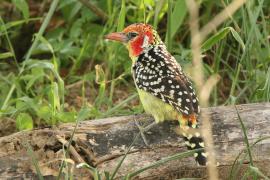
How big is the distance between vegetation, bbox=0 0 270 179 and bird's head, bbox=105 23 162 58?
0.51ft

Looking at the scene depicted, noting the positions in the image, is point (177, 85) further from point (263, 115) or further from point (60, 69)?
point (60, 69)

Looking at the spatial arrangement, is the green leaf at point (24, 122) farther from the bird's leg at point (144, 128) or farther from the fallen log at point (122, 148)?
the bird's leg at point (144, 128)

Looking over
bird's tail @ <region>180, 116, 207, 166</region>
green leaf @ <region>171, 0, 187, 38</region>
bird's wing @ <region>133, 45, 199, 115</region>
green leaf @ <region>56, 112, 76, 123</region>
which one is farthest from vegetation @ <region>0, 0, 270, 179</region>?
bird's tail @ <region>180, 116, 207, 166</region>

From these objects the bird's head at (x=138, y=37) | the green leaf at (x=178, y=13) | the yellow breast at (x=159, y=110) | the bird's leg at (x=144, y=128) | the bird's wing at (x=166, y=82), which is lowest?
the bird's leg at (x=144, y=128)

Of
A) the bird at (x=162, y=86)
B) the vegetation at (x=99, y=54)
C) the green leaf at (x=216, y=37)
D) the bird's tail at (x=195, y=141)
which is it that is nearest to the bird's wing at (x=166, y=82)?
the bird at (x=162, y=86)

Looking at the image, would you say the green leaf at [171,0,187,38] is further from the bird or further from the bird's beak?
the bird's beak

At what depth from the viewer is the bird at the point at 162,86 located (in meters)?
3.89

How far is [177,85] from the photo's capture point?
4.04 metres

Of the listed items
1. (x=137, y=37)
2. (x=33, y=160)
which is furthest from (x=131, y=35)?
(x=33, y=160)

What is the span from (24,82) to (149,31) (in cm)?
140

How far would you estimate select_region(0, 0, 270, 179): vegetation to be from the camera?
4.96 metres

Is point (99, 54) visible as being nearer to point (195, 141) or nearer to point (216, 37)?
point (216, 37)

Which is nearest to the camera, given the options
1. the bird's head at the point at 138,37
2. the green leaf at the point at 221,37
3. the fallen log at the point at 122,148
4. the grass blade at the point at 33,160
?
the grass blade at the point at 33,160

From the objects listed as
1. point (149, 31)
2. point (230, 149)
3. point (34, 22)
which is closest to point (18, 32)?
point (34, 22)
